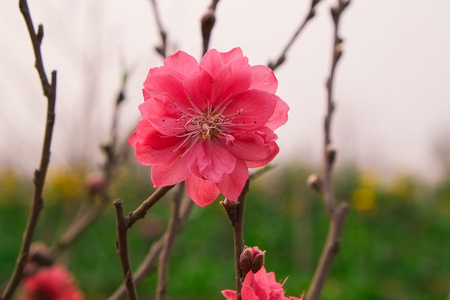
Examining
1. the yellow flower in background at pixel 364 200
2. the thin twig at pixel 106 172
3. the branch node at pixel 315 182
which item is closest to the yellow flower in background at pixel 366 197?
the yellow flower in background at pixel 364 200

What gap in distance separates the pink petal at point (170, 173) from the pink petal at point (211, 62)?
0.14 meters

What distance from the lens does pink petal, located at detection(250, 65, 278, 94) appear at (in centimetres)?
73

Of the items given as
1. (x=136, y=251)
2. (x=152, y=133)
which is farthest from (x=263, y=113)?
(x=136, y=251)

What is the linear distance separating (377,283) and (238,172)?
437 cm

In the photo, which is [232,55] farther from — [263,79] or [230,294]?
[230,294]

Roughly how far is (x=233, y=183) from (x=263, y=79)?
0.16 metres

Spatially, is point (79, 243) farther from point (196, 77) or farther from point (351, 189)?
point (196, 77)

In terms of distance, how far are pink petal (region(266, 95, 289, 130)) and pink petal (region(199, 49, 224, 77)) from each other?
10 centimetres

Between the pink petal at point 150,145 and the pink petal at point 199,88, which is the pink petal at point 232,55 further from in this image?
the pink petal at point 150,145

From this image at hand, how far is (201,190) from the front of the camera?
2.42 ft

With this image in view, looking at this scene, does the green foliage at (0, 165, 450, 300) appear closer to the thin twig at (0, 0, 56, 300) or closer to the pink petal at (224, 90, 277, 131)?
the thin twig at (0, 0, 56, 300)

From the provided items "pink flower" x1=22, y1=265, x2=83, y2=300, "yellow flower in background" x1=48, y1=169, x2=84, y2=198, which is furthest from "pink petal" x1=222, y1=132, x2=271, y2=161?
"yellow flower in background" x1=48, y1=169, x2=84, y2=198

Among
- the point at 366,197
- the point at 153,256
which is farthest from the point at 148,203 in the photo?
the point at 366,197

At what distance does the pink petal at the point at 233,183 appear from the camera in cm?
69
